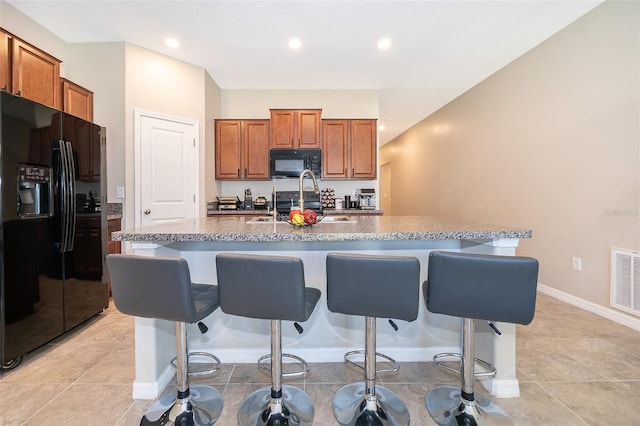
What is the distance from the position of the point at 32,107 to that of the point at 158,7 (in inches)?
57.1

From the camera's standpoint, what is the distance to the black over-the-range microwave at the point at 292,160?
13.5 feet

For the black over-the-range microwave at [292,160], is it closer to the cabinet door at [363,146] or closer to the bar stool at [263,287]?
the cabinet door at [363,146]

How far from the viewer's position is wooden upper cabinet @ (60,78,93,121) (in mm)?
2805

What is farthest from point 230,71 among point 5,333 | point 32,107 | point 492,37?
point 5,333

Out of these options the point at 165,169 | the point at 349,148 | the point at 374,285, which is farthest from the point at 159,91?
the point at 374,285

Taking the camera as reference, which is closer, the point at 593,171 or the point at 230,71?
the point at 593,171

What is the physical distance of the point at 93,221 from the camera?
96.6 inches

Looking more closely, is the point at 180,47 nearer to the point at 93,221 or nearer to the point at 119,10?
the point at 119,10

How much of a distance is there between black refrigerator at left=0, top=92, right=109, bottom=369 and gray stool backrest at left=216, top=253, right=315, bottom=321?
→ 171cm

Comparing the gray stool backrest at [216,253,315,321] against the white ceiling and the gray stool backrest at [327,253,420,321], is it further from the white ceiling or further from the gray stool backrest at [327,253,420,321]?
the white ceiling

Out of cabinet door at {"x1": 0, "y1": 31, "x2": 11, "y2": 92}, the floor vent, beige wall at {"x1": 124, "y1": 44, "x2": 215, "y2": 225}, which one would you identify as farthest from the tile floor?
cabinet door at {"x1": 0, "y1": 31, "x2": 11, "y2": 92}

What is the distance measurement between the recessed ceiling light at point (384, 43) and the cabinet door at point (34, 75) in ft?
10.7

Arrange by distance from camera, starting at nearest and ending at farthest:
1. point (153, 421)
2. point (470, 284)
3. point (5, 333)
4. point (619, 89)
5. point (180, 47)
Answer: point (470, 284) < point (153, 421) < point (5, 333) < point (619, 89) < point (180, 47)

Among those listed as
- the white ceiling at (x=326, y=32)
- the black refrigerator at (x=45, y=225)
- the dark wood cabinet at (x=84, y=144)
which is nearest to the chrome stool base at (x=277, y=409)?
the black refrigerator at (x=45, y=225)
